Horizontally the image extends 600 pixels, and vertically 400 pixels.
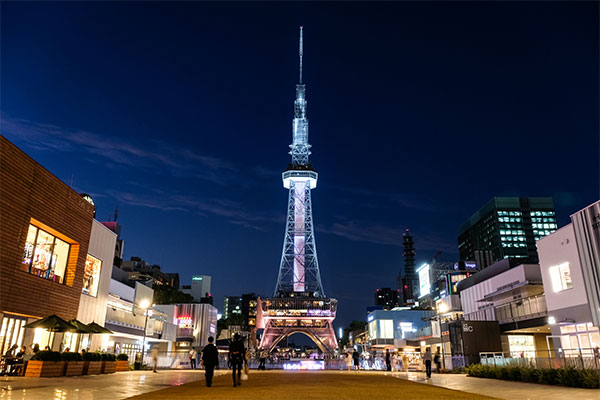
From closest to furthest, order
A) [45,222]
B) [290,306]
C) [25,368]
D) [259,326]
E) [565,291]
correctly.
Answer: [25,368] → [45,222] → [565,291] → [290,306] → [259,326]

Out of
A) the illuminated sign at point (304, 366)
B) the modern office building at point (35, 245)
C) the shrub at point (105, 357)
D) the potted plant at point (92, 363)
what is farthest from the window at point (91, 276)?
the illuminated sign at point (304, 366)

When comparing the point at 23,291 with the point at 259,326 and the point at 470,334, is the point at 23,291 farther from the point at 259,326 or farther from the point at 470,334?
the point at 259,326

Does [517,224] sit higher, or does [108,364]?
[517,224]

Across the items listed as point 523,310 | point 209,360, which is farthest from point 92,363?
point 523,310

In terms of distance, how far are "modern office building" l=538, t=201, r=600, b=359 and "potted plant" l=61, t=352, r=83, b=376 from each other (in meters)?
28.5

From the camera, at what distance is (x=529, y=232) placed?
187250mm

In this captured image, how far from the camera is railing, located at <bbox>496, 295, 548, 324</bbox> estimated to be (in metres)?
39.4

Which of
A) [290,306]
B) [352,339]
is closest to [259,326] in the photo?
[290,306]

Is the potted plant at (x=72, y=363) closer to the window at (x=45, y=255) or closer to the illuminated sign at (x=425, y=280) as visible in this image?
the window at (x=45, y=255)

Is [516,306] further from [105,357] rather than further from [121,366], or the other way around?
[105,357]

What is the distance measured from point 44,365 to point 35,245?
8281mm

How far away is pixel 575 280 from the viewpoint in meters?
32.0

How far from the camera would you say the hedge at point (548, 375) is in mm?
18562

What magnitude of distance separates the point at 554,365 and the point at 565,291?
523 inches
